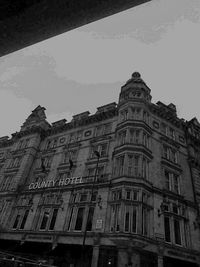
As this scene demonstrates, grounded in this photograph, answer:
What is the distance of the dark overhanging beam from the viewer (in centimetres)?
166

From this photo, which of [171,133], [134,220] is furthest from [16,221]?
[171,133]

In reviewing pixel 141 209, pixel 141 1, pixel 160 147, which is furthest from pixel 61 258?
pixel 141 1

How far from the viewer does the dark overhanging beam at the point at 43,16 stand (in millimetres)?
1659

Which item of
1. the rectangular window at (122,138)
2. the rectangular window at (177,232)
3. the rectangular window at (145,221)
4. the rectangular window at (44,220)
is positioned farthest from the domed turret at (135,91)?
the rectangular window at (44,220)

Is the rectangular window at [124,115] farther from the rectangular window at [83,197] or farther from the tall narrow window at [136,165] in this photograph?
the rectangular window at [83,197]

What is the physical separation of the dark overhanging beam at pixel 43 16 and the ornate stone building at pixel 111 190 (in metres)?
18.8

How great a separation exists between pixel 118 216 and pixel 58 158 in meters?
14.7

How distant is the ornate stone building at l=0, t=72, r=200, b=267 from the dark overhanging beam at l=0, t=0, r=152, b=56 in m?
18.8

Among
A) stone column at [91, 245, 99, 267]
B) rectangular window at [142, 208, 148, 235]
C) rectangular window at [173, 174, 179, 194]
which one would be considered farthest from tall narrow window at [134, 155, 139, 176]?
stone column at [91, 245, 99, 267]

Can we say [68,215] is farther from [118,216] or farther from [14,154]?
[14,154]

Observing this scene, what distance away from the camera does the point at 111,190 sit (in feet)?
74.3

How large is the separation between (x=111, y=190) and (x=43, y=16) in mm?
22096

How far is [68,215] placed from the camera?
23.8m

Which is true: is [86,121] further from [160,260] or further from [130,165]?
[160,260]
